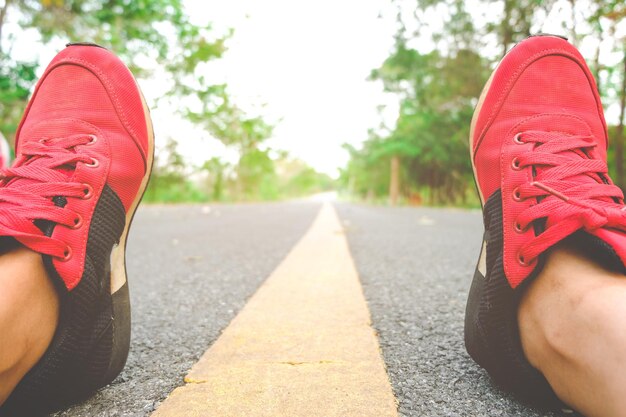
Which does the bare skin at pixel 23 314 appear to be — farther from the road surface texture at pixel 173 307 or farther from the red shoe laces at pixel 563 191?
the red shoe laces at pixel 563 191

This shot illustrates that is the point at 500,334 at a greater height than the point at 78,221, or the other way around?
the point at 78,221

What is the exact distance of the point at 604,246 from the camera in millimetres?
623

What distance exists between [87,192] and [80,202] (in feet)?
0.11

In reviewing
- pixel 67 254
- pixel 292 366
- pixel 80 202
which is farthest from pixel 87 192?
pixel 292 366

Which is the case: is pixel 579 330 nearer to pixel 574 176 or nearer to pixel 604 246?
pixel 604 246

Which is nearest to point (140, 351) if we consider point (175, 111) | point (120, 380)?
point (120, 380)

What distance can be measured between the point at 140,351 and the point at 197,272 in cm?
88

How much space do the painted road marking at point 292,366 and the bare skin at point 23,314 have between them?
218 millimetres

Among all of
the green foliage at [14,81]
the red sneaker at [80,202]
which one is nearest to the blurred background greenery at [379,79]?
the green foliage at [14,81]

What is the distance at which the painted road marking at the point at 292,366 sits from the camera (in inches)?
24.5

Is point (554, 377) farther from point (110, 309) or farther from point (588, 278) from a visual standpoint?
point (110, 309)

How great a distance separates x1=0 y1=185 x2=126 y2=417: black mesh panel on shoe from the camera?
2.06ft

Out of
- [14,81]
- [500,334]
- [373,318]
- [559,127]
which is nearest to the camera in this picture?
[500,334]

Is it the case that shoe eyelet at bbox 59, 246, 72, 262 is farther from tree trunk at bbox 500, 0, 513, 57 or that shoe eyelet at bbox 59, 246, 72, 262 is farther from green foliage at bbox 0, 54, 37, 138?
tree trunk at bbox 500, 0, 513, 57
